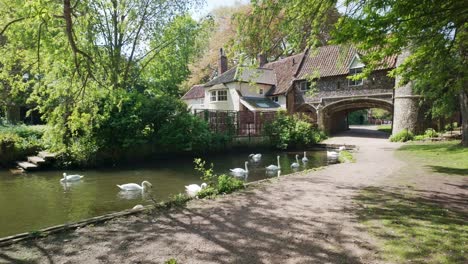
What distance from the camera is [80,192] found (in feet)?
36.9

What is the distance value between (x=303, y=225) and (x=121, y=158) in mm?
15355

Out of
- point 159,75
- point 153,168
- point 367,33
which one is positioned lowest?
point 153,168

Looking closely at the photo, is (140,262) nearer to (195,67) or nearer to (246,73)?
(246,73)

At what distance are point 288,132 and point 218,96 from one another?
1379 centimetres

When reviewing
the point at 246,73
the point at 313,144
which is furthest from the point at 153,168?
the point at 246,73

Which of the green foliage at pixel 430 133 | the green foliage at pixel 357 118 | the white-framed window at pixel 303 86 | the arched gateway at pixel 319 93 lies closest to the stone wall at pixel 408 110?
the arched gateway at pixel 319 93

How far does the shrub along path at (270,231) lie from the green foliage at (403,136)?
64.9 feet

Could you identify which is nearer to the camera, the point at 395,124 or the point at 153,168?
the point at 153,168

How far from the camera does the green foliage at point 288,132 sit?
26406mm

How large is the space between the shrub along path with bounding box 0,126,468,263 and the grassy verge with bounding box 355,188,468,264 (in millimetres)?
20

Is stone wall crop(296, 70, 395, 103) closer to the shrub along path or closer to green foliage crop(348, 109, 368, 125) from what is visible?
the shrub along path

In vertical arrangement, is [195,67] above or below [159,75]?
above

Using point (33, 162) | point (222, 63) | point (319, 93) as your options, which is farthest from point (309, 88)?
point (33, 162)

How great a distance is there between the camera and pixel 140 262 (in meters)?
4.27
